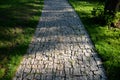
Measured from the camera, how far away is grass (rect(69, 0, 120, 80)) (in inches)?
263

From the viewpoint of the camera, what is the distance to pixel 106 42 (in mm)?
8633

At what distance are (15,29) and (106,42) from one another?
3996mm

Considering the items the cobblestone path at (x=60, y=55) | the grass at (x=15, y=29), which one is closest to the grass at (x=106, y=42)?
the cobblestone path at (x=60, y=55)

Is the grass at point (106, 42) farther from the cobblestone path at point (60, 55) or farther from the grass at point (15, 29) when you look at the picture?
the grass at point (15, 29)

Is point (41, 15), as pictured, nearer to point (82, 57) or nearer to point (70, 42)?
point (70, 42)

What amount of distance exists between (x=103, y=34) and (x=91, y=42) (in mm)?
1111

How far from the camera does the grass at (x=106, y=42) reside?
6.67 meters

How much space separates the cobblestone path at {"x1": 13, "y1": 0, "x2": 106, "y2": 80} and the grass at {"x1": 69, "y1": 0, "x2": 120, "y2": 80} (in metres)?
0.22

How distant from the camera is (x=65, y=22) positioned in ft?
36.9

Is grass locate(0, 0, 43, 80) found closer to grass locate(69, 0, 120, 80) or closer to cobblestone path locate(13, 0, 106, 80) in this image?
cobblestone path locate(13, 0, 106, 80)

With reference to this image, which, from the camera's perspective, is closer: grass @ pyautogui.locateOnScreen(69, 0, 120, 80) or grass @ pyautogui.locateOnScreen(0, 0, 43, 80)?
grass @ pyautogui.locateOnScreen(69, 0, 120, 80)

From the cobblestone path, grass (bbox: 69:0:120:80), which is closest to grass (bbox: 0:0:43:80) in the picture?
the cobblestone path

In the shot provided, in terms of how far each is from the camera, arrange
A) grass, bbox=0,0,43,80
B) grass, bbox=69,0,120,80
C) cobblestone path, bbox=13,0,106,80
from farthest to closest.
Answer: grass, bbox=0,0,43,80 → grass, bbox=69,0,120,80 → cobblestone path, bbox=13,0,106,80

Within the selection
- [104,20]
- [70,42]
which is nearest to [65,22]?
[104,20]
